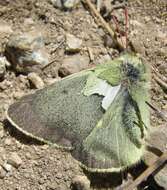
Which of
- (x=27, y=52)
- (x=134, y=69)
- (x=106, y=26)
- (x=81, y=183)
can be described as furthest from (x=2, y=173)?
(x=106, y=26)

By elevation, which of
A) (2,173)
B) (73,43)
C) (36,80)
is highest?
(73,43)

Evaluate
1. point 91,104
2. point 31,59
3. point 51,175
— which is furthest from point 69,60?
point 51,175

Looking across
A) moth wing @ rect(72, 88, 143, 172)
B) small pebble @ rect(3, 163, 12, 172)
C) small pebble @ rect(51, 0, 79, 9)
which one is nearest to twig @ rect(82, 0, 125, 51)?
small pebble @ rect(51, 0, 79, 9)

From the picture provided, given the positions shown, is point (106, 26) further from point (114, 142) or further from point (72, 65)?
point (114, 142)

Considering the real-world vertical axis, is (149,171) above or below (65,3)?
below

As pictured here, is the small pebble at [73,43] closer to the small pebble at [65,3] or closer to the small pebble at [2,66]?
the small pebble at [65,3]

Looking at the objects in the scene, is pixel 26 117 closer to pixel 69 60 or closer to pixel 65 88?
pixel 65 88
